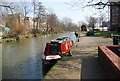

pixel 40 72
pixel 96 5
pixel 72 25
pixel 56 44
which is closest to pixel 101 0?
pixel 96 5

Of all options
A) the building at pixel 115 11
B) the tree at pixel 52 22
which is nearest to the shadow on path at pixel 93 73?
the building at pixel 115 11

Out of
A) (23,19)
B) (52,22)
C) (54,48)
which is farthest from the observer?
(52,22)

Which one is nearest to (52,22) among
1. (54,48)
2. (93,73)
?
(54,48)

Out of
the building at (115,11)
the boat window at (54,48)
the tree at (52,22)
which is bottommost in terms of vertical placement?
the boat window at (54,48)

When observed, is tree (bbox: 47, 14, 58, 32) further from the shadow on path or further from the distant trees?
the shadow on path

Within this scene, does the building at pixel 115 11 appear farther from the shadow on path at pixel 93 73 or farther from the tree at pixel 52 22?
the tree at pixel 52 22

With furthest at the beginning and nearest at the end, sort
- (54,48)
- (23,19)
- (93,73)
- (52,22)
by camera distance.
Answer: (52,22) → (23,19) → (54,48) → (93,73)

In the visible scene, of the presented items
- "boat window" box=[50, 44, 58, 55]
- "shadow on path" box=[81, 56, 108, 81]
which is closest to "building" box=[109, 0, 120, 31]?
"shadow on path" box=[81, 56, 108, 81]

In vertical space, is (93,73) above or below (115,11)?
below

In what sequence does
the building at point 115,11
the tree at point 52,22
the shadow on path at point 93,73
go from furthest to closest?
the tree at point 52,22 < the building at point 115,11 < the shadow on path at point 93,73

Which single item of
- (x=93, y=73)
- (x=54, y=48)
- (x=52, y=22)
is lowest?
(x=93, y=73)

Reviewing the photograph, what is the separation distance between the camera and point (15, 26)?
136ft

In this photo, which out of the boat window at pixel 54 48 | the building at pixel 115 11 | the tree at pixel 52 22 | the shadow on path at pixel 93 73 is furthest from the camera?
the tree at pixel 52 22

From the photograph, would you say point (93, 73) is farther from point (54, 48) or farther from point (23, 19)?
point (23, 19)
